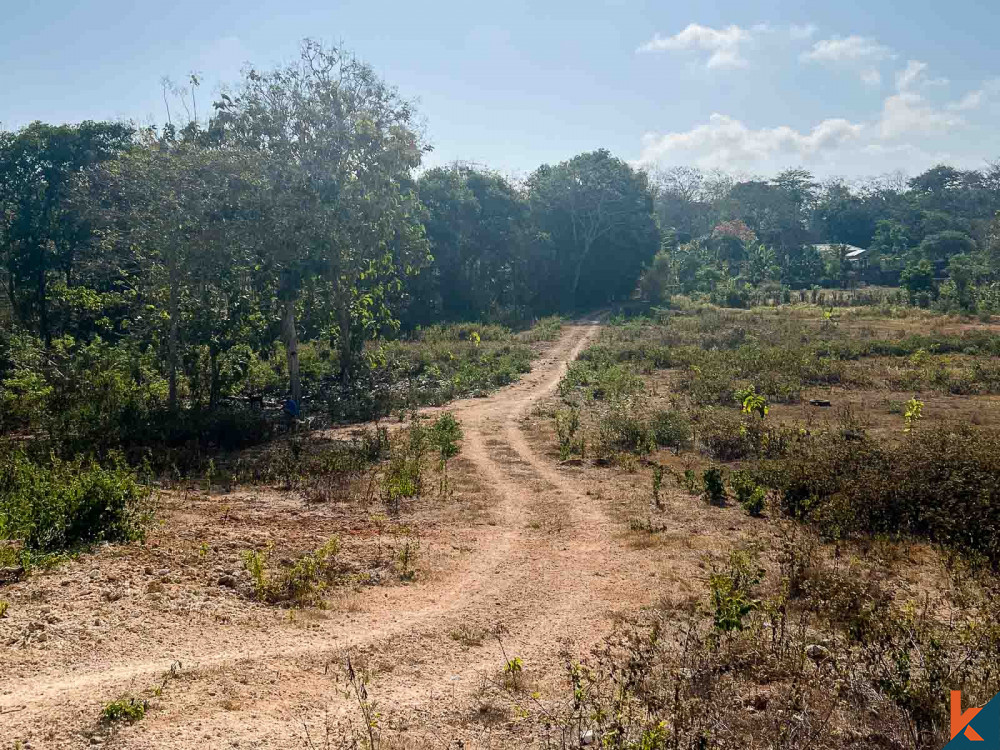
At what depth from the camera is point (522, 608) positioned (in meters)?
6.76

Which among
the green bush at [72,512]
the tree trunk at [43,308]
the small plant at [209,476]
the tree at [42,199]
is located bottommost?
the small plant at [209,476]

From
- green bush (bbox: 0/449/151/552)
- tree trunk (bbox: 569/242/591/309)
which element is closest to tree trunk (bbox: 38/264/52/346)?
green bush (bbox: 0/449/151/552)

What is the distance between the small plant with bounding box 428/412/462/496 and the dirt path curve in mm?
3571

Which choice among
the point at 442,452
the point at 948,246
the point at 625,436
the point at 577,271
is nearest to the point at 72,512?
the point at 442,452

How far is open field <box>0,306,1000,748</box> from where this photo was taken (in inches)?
188

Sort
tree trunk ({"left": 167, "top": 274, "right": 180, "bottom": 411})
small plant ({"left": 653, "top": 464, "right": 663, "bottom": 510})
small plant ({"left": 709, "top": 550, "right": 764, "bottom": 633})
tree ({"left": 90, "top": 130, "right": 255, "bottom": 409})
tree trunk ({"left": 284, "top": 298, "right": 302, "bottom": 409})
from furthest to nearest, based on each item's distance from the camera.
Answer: tree trunk ({"left": 284, "top": 298, "right": 302, "bottom": 409})
tree trunk ({"left": 167, "top": 274, "right": 180, "bottom": 411})
tree ({"left": 90, "top": 130, "right": 255, "bottom": 409})
small plant ({"left": 653, "top": 464, "right": 663, "bottom": 510})
small plant ({"left": 709, "top": 550, "right": 764, "bottom": 633})

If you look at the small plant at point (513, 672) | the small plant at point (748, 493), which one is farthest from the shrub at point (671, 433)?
the small plant at point (513, 672)

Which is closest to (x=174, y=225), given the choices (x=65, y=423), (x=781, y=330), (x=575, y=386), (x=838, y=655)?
(x=65, y=423)

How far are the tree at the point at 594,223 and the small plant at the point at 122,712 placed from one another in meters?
38.7

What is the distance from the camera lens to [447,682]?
17.7 feet

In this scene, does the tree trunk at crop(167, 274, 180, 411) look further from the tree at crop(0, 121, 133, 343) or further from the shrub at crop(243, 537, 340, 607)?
the tree at crop(0, 121, 133, 343)

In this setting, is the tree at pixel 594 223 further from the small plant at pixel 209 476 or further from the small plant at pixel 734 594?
the small plant at pixel 734 594

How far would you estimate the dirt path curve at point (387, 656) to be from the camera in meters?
4.64

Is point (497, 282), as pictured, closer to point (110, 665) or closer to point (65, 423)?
point (65, 423)
